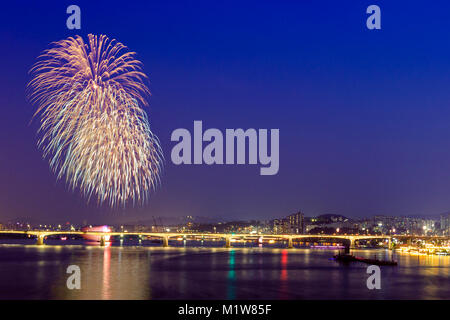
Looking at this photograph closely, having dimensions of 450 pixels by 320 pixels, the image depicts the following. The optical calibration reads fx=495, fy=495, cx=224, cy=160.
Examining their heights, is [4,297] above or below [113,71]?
below

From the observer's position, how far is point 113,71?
177ft
